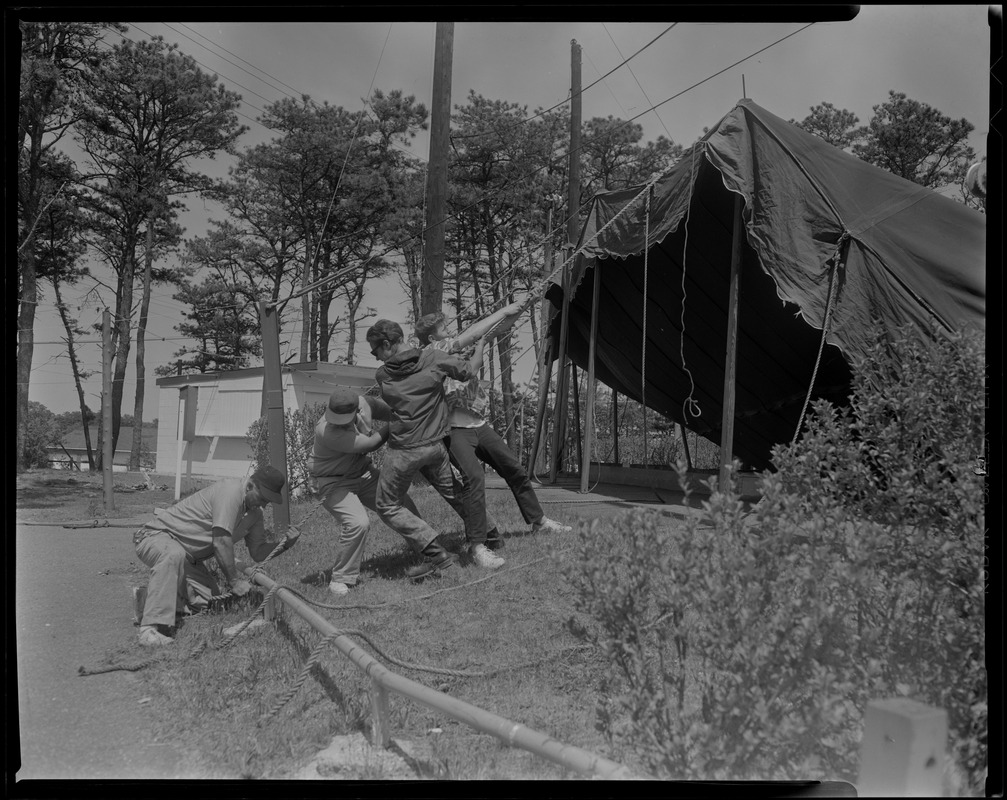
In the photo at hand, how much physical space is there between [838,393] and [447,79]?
584 centimetres

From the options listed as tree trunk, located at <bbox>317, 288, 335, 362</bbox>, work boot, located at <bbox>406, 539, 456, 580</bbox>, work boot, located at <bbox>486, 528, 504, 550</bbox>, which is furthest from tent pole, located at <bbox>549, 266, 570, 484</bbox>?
tree trunk, located at <bbox>317, 288, 335, 362</bbox>

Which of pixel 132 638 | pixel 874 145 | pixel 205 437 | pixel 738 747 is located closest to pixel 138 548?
pixel 132 638

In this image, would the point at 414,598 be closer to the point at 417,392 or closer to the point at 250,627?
the point at 250,627

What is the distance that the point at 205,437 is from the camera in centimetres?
2433

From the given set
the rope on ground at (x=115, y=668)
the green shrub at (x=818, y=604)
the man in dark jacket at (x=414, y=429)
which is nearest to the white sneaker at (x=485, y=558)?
the man in dark jacket at (x=414, y=429)

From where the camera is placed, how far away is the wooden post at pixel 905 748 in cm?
202

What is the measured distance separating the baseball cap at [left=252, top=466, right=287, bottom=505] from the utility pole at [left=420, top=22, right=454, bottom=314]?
4993 mm

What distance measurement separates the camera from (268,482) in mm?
5281

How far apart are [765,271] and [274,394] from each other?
3893 mm

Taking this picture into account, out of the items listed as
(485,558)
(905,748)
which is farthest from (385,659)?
(905,748)

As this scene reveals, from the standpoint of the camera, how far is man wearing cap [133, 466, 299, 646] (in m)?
4.96

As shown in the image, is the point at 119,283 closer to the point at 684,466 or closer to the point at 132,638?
the point at 132,638

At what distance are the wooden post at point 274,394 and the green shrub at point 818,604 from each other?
371 cm

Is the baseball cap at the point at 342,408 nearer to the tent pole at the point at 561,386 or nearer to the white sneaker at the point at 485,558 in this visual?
the white sneaker at the point at 485,558
